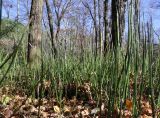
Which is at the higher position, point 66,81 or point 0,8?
point 0,8

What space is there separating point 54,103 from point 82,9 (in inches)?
1130

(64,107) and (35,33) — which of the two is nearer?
(64,107)

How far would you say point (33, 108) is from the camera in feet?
9.75

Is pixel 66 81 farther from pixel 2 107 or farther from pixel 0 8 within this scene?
pixel 0 8

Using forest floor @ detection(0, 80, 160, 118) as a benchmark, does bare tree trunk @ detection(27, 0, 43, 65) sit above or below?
above

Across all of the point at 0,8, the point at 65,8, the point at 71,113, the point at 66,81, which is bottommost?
the point at 71,113

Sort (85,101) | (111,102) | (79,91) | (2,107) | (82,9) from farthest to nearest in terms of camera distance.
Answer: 1. (82,9)
2. (79,91)
3. (85,101)
4. (2,107)
5. (111,102)

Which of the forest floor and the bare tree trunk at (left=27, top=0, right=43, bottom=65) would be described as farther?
the bare tree trunk at (left=27, top=0, right=43, bottom=65)

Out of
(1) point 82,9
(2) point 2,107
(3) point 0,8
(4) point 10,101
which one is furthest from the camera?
(1) point 82,9

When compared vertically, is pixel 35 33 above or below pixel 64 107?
above

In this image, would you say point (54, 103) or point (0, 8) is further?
point (54, 103)

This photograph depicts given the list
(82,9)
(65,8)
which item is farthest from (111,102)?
(82,9)

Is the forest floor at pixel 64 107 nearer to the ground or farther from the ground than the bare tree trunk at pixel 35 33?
nearer to the ground

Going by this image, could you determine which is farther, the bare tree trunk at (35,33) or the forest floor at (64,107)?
the bare tree trunk at (35,33)
